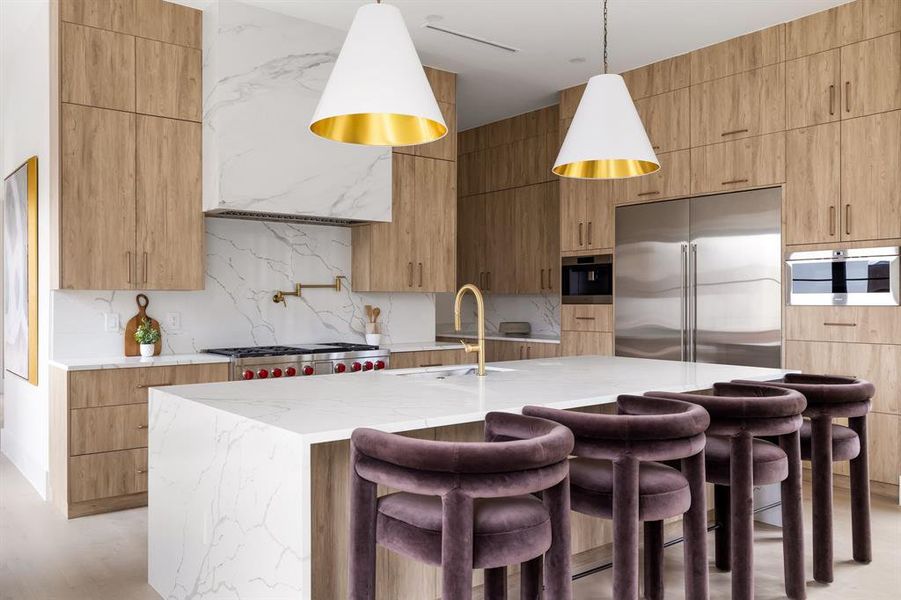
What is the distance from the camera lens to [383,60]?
2.17 metres

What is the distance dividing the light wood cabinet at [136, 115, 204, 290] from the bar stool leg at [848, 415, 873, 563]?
352 cm

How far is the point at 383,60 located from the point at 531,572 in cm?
164

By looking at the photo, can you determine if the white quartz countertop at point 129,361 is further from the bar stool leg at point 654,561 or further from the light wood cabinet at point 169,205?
the bar stool leg at point 654,561

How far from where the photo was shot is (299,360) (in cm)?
445

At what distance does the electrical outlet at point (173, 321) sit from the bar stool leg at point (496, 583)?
10.1 ft

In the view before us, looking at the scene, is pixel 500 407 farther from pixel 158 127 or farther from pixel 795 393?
pixel 158 127

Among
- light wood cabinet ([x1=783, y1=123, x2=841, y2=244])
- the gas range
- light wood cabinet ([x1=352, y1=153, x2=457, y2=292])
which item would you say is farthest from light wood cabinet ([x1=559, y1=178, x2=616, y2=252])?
the gas range

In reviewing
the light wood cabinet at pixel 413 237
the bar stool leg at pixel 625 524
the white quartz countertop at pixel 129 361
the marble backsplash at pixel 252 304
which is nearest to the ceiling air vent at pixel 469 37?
the light wood cabinet at pixel 413 237

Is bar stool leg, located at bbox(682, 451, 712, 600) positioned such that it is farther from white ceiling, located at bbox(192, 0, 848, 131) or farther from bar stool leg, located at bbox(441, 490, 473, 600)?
white ceiling, located at bbox(192, 0, 848, 131)

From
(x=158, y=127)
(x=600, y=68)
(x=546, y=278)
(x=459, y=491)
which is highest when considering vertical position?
(x=600, y=68)

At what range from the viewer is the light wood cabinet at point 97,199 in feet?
12.9

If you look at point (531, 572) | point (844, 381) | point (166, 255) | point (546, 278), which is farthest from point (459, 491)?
point (546, 278)

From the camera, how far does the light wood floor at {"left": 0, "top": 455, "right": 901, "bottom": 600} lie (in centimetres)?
276

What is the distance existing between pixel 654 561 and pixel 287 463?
5.04ft
